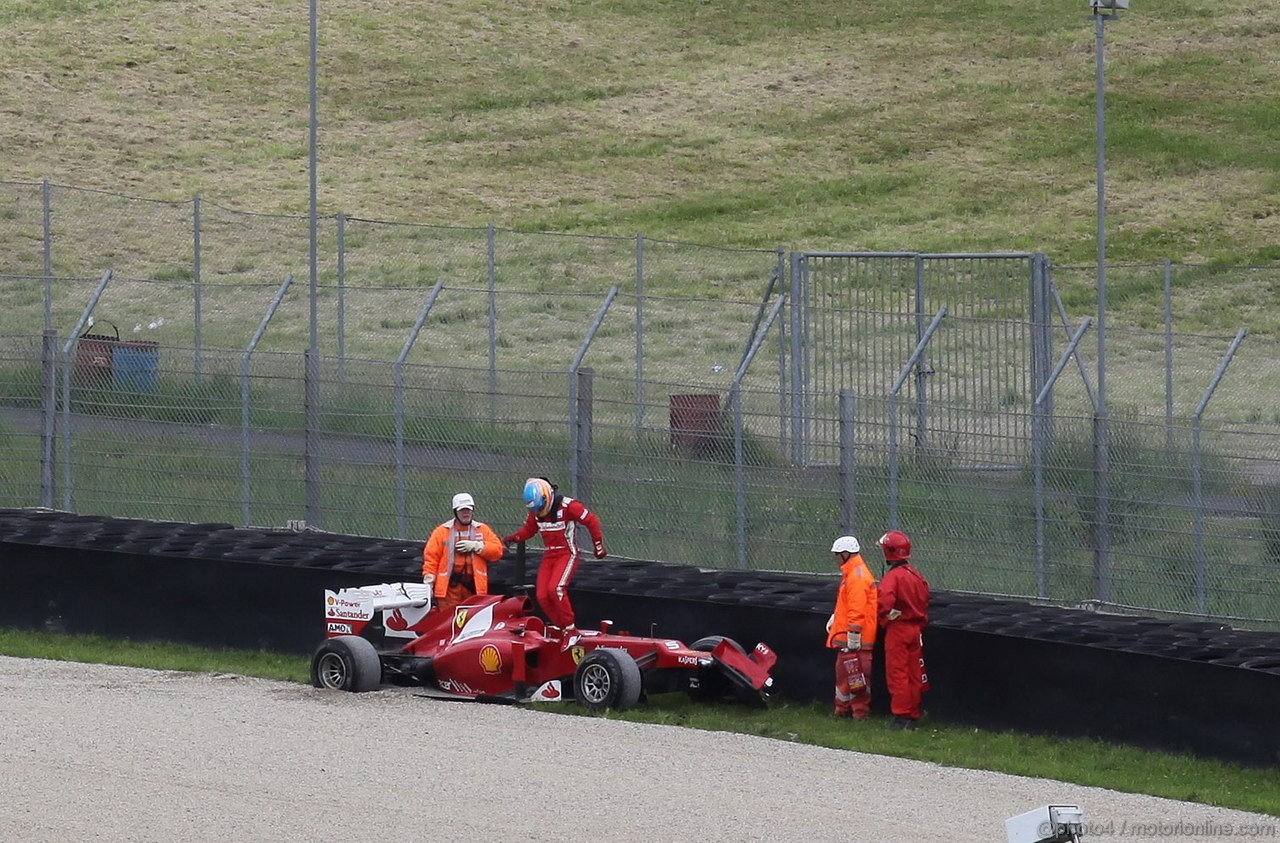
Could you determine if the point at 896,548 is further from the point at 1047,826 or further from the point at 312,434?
the point at 1047,826

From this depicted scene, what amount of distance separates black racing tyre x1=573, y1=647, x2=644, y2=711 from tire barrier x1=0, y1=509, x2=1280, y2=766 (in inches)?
34.0

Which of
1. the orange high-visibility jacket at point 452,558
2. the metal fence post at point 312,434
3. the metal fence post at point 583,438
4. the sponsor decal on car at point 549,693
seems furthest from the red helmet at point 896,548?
the metal fence post at point 312,434

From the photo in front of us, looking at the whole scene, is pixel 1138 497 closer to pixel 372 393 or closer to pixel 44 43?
pixel 372 393

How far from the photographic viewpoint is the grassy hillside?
45.0 meters

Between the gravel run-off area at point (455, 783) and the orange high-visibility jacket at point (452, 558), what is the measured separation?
129 cm

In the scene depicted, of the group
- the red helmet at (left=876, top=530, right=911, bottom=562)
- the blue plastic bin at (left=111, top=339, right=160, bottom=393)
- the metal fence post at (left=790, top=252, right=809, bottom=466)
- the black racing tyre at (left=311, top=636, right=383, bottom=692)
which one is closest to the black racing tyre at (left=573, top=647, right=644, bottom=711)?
the black racing tyre at (left=311, top=636, right=383, bottom=692)

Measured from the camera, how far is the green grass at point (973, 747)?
11.0m

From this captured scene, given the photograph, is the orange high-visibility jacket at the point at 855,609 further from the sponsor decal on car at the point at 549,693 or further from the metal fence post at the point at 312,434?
the metal fence post at the point at 312,434

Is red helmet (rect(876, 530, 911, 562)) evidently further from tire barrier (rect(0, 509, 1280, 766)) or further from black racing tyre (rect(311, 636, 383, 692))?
black racing tyre (rect(311, 636, 383, 692))

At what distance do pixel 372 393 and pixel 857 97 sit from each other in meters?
37.2

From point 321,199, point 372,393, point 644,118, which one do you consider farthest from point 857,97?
point 372,393

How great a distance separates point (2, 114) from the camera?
48875 millimetres

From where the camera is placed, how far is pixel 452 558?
1460 centimetres

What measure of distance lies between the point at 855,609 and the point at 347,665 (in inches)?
133
